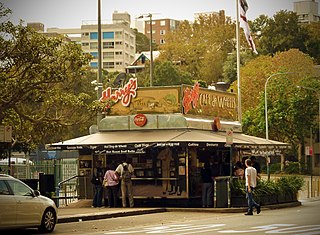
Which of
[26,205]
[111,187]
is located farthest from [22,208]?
[111,187]

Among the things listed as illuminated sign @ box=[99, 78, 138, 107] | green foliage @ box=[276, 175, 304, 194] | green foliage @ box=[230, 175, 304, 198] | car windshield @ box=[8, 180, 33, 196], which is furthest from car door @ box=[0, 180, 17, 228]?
green foliage @ box=[276, 175, 304, 194]

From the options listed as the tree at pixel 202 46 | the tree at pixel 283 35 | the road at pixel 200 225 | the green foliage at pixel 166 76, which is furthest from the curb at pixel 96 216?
the tree at pixel 202 46

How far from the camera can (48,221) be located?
900 inches

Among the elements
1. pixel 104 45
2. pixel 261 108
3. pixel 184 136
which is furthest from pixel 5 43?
pixel 104 45

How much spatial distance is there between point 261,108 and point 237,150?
45114 millimetres

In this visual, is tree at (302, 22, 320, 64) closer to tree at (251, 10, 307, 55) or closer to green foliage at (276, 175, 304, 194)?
tree at (251, 10, 307, 55)

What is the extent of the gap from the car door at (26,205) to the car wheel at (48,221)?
0.28 metres

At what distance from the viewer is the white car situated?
2127 cm

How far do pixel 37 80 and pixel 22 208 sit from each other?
8.21 m

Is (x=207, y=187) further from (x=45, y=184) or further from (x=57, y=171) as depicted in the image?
(x=57, y=171)

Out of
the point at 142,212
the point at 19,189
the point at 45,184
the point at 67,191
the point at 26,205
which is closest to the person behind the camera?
the point at 26,205

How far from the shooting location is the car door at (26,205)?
21.7 meters

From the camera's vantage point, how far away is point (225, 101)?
4091 cm

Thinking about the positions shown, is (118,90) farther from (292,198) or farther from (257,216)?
(257,216)
